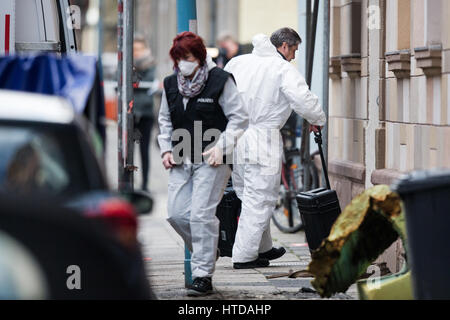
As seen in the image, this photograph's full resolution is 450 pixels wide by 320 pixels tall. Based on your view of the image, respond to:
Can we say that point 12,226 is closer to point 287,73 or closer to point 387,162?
point 287,73

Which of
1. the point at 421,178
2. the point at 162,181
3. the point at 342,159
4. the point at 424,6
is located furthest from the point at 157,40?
the point at 421,178

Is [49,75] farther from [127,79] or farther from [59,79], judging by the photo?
[127,79]

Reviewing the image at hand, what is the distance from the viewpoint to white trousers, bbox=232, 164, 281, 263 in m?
9.47

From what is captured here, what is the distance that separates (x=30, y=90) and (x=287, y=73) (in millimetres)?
3753

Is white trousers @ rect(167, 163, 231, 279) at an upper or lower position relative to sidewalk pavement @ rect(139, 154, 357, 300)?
upper

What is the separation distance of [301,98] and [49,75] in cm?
347

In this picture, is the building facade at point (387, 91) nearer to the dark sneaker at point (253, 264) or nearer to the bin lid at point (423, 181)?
the dark sneaker at point (253, 264)

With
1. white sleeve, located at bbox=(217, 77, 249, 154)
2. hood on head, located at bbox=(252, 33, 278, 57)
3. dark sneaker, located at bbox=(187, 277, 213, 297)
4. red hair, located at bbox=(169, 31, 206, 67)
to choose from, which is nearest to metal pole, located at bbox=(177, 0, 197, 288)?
dark sneaker, located at bbox=(187, 277, 213, 297)

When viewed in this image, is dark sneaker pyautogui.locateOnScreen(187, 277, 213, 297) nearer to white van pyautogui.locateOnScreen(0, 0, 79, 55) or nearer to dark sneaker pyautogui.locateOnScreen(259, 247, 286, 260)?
dark sneaker pyautogui.locateOnScreen(259, 247, 286, 260)

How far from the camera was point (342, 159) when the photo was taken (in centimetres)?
1197

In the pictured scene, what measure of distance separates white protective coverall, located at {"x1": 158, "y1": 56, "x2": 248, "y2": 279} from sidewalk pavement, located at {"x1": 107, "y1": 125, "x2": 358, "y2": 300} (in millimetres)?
299

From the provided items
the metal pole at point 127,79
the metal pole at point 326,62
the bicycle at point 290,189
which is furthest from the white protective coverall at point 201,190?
the bicycle at point 290,189

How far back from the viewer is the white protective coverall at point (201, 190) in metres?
7.80

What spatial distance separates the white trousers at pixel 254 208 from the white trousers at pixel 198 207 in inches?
60.2
